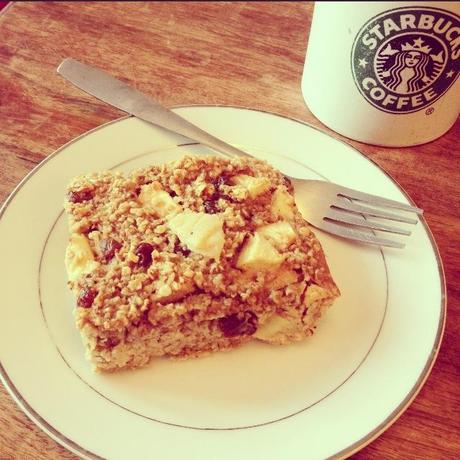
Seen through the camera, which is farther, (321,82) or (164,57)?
(164,57)

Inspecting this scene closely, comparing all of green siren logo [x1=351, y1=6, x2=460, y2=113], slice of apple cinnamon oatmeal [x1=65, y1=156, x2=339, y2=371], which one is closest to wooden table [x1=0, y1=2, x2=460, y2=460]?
green siren logo [x1=351, y1=6, x2=460, y2=113]

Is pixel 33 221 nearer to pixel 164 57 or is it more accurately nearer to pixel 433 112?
pixel 164 57

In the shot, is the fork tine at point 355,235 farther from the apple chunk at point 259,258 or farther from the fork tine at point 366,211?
the apple chunk at point 259,258

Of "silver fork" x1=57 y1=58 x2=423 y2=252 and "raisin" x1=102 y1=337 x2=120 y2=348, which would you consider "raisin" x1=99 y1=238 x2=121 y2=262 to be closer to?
"raisin" x1=102 y1=337 x2=120 y2=348

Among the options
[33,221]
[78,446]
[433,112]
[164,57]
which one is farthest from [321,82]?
[78,446]

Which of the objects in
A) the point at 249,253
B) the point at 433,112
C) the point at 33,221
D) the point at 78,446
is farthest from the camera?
the point at 433,112

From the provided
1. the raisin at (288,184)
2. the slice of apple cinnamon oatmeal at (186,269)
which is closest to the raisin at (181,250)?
the slice of apple cinnamon oatmeal at (186,269)
